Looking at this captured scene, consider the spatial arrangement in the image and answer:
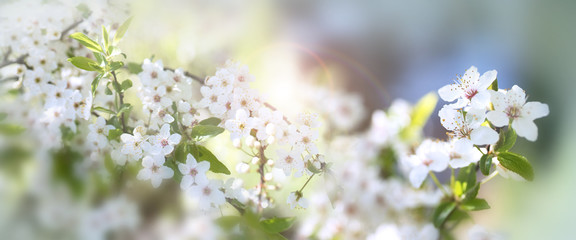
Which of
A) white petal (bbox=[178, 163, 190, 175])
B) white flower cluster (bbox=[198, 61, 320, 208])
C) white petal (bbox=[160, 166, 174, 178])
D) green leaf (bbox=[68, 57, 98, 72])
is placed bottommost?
white petal (bbox=[160, 166, 174, 178])

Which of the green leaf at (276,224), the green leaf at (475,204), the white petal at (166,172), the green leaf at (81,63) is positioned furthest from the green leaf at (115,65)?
the green leaf at (475,204)

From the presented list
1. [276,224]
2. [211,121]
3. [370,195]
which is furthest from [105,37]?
[370,195]

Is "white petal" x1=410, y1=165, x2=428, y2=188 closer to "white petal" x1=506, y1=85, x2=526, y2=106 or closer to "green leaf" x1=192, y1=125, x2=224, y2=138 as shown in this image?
"white petal" x1=506, y1=85, x2=526, y2=106

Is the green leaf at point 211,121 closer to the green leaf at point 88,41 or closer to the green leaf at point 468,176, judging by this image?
the green leaf at point 88,41

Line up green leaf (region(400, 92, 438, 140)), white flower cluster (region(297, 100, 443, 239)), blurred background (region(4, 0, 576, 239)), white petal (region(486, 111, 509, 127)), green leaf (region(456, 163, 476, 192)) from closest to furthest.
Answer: white petal (region(486, 111, 509, 127)), green leaf (region(456, 163, 476, 192)), white flower cluster (region(297, 100, 443, 239)), green leaf (region(400, 92, 438, 140)), blurred background (region(4, 0, 576, 239))

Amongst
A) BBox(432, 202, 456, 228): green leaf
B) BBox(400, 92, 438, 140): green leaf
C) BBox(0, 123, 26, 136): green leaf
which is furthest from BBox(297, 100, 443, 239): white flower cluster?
BBox(0, 123, 26, 136): green leaf

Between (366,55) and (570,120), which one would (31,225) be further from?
(570,120)
